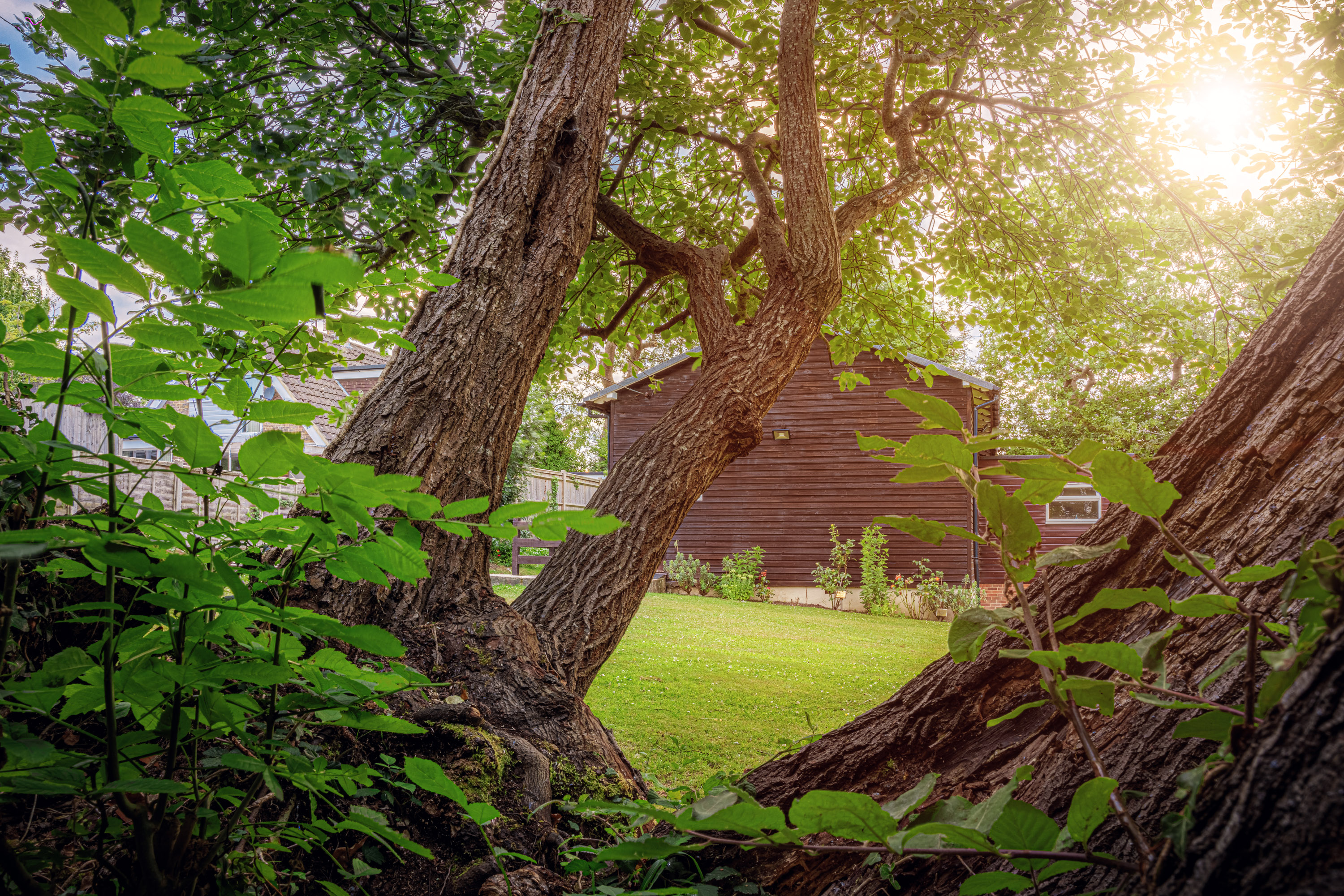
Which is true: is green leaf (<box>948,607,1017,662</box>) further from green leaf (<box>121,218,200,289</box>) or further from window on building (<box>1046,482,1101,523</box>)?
window on building (<box>1046,482,1101,523</box>)

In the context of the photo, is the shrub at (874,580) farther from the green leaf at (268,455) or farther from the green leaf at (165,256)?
the green leaf at (165,256)

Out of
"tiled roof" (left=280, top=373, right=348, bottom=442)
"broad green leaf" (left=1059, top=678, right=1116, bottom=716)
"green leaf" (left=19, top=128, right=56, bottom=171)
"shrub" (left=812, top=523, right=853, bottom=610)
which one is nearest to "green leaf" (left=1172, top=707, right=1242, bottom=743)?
"broad green leaf" (left=1059, top=678, right=1116, bottom=716)

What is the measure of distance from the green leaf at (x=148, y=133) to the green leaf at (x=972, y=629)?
89 centimetres

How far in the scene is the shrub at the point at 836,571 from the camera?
14.5 metres

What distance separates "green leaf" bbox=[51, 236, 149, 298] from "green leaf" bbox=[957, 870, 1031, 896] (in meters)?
0.80

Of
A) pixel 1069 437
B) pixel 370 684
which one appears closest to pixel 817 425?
pixel 370 684

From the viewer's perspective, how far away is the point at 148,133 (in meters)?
0.66

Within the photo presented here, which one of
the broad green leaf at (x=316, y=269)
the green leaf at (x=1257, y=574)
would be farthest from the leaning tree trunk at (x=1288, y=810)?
the broad green leaf at (x=316, y=269)

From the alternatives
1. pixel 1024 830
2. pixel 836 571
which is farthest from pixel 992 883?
pixel 836 571

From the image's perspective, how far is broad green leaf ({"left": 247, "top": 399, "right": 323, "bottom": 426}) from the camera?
746mm

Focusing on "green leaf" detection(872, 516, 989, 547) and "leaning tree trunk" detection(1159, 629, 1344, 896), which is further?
"green leaf" detection(872, 516, 989, 547)

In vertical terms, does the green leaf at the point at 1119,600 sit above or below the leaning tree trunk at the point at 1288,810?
above

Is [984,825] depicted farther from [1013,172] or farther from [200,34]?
[1013,172]

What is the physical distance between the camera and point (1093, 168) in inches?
212
